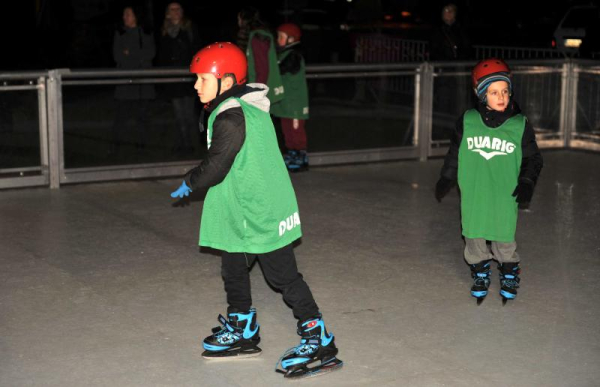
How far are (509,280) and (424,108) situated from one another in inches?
243

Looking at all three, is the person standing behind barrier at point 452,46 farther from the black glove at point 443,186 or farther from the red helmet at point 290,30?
the black glove at point 443,186

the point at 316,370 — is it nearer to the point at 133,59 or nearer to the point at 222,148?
the point at 222,148

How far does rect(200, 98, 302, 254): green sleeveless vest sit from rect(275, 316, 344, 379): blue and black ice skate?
482mm

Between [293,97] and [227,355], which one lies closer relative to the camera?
[227,355]

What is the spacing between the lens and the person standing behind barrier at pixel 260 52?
1065 centimetres

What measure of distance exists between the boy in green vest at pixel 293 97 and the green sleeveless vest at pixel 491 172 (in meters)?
4.78

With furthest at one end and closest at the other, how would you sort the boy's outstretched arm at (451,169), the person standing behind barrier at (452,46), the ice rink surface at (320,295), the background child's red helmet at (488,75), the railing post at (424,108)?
the person standing behind barrier at (452,46) < the railing post at (424,108) < the boy's outstretched arm at (451,169) < the background child's red helmet at (488,75) < the ice rink surface at (320,295)

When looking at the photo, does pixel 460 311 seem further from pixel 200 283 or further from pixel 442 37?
pixel 442 37

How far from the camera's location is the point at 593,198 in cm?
1010

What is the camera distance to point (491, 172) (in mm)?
6438

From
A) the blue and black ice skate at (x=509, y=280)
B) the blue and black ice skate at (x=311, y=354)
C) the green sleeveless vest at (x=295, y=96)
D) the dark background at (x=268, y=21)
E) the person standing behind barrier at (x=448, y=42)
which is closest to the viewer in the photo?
the blue and black ice skate at (x=311, y=354)

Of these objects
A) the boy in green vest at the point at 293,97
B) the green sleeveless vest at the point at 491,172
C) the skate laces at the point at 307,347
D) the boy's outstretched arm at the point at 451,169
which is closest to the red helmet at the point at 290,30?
the boy in green vest at the point at 293,97

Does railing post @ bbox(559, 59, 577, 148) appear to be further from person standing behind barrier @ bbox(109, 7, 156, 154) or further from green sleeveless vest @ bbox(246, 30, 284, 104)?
person standing behind barrier @ bbox(109, 7, 156, 154)

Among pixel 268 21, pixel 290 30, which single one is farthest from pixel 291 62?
pixel 268 21
